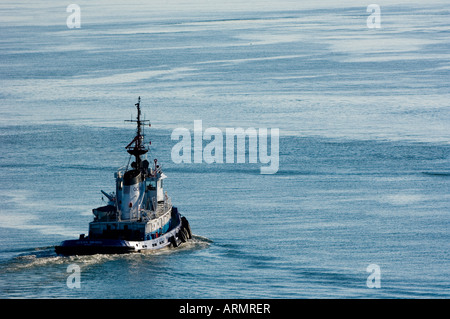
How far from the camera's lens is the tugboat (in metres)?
50.0

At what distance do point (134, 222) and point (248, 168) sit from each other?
68.6 feet

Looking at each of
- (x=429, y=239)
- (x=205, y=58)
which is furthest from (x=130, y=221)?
(x=205, y=58)

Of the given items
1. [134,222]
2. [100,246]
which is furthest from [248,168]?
[100,246]

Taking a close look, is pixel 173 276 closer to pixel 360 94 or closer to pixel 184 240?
pixel 184 240

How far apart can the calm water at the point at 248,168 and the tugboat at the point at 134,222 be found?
28.8 inches

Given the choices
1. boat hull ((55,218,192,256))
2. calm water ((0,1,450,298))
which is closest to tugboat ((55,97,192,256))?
boat hull ((55,218,192,256))

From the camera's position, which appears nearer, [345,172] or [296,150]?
[345,172]

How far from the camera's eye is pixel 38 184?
6725 centimetres

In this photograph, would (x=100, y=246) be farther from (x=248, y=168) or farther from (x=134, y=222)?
A: (x=248, y=168)

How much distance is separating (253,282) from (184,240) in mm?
9574

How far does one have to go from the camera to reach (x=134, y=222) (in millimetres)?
52250

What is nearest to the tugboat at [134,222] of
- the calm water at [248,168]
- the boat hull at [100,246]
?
the boat hull at [100,246]

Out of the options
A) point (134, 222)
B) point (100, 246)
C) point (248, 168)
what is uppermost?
point (248, 168)

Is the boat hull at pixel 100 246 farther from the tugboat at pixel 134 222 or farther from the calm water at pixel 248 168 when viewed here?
the calm water at pixel 248 168
